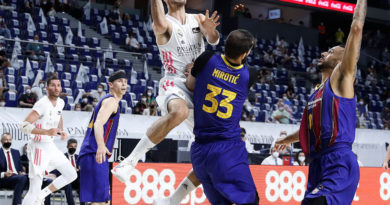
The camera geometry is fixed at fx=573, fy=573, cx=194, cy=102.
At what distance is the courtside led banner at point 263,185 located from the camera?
8.62m

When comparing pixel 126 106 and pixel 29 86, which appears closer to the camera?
pixel 29 86

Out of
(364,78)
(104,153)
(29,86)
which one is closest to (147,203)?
(104,153)

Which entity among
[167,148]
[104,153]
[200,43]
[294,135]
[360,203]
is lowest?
[360,203]

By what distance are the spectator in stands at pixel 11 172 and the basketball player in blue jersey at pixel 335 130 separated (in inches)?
258

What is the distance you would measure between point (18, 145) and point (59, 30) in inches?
336

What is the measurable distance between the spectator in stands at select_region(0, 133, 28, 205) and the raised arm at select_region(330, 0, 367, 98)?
22.8 feet

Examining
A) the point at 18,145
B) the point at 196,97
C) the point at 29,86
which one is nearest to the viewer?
the point at 196,97

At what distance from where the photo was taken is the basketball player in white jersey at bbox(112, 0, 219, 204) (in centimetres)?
545

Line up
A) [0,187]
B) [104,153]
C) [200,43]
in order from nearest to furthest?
[200,43]
[104,153]
[0,187]

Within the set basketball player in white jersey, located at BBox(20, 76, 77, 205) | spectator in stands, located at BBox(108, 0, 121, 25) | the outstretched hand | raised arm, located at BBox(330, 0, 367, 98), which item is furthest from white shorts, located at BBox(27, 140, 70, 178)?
spectator in stands, located at BBox(108, 0, 121, 25)

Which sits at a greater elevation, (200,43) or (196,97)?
(200,43)

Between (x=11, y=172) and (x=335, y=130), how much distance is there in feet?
23.2

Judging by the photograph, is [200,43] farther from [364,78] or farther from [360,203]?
[364,78]

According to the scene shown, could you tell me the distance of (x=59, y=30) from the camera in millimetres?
20109
